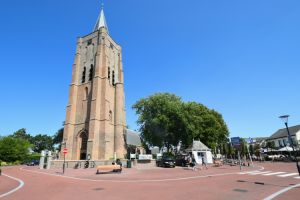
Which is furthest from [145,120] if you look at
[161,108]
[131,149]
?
[131,149]

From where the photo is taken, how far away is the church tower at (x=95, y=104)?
126 ft

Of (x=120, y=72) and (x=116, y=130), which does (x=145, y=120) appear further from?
(x=120, y=72)

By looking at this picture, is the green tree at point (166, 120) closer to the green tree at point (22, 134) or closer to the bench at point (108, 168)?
the bench at point (108, 168)

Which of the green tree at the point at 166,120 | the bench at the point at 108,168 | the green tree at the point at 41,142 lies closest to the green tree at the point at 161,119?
the green tree at the point at 166,120

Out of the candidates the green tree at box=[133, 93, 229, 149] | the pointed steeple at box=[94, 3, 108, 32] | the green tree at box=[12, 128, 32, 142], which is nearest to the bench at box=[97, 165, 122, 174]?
the green tree at box=[133, 93, 229, 149]

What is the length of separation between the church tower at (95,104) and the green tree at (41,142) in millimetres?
73423

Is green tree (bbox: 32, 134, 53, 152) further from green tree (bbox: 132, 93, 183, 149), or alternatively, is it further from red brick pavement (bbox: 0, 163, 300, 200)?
red brick pavement (bbox: 0, 163, 300, 200)

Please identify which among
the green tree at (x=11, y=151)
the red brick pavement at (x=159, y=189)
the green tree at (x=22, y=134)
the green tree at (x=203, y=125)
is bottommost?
the red brick pavement at (x=159, y=189)

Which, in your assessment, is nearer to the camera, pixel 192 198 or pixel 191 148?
pixel 192 198

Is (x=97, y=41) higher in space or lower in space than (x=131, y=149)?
higher

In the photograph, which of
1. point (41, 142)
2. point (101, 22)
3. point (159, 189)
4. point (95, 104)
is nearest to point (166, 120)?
point (95, 104)

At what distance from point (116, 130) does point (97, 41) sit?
21522mm

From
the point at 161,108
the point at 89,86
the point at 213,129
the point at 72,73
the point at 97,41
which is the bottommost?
the point at 213,129

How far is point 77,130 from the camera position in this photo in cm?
4122
